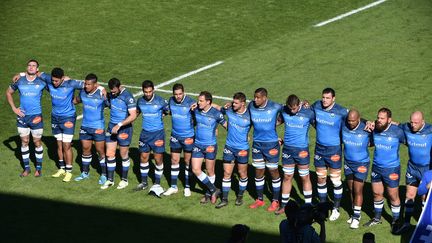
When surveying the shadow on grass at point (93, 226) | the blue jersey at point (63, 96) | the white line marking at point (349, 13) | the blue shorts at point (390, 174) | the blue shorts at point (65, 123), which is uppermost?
the white line marking at point (349, 13)

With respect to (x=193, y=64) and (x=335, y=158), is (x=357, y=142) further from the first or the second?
(x=193, y=64)

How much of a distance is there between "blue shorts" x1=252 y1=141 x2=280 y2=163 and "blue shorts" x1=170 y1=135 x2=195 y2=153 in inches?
56.7

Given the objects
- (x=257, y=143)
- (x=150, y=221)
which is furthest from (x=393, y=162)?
(x=150, y=221)

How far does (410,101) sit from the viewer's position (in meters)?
25.2

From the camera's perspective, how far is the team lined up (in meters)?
19.3

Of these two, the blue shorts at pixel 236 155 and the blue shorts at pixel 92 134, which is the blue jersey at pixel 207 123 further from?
the blue shorts at pixel 92 134

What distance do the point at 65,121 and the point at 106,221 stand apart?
9.23 ft

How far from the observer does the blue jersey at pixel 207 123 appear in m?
20.5

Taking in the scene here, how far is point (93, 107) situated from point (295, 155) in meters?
4.48

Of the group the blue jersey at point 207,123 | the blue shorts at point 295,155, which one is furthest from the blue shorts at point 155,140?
the blue shorts at point 295,155

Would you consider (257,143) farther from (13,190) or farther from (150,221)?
(13,190)

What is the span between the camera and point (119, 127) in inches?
827

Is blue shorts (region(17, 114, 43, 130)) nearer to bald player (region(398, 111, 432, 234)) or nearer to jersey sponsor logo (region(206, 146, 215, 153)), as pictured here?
jersey sponsor logo (region(206, 146, 215, 153))

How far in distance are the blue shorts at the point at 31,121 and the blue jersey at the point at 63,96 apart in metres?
0.42
